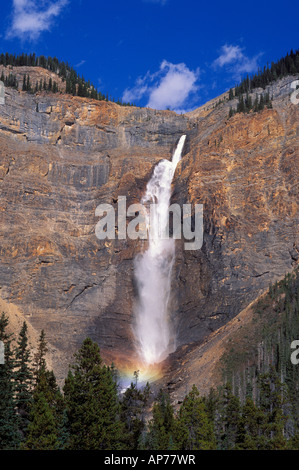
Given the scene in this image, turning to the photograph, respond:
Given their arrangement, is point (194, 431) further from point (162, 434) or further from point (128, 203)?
point (128, 203)

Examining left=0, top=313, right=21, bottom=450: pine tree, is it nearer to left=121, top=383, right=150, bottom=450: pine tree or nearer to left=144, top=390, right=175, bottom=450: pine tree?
left=121, top=383, right=150, bottom=450: pine tree

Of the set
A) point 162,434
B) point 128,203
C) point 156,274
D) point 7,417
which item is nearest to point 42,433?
point 7,417

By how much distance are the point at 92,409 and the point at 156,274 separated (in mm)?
48032

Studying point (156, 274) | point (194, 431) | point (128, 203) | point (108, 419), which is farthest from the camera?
point (128, 203)

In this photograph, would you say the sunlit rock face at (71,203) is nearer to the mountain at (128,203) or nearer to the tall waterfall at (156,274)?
the mountain at (128,203)

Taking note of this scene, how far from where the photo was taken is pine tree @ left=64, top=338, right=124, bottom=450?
35.7 meters

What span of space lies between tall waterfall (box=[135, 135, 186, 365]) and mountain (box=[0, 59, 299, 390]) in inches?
54.1

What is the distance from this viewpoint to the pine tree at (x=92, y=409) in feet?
117

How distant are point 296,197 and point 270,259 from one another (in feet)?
31.3

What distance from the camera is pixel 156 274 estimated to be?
83.6 m

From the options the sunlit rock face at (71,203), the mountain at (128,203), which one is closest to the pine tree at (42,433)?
the mountain at (128,203)

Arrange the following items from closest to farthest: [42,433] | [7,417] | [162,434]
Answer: [42,433], [7,417], [162,434]

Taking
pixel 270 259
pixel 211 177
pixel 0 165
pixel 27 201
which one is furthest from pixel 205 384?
pixel 0 165

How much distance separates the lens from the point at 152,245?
3420 inches
